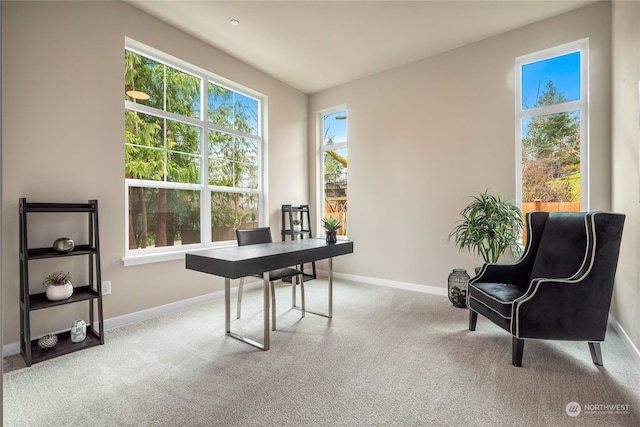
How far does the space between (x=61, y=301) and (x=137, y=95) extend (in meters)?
2.04

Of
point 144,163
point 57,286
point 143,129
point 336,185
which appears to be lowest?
point 57,286

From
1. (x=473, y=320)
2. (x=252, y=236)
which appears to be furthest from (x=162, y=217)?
(x=473, y=320)

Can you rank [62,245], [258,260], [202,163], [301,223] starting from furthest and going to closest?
[301,223]
[202,163]
[62,245]
[258,260]

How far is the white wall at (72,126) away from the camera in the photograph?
8.30 feet

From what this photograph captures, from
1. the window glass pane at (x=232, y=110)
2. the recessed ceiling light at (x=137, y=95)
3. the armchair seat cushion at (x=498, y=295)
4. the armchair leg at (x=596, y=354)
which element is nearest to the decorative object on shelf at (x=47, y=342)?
the recessed ceiling light at (x=137, y=95)

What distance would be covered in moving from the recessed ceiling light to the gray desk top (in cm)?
184

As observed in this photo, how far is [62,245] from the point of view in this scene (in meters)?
2.55

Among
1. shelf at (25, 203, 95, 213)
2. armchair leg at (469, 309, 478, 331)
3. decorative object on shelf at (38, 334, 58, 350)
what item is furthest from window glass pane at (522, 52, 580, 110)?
decorative object on shelf at (38, 334, 58, 350)

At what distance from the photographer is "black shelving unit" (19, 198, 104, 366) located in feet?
7.86

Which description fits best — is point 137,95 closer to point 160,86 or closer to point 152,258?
point 160,86

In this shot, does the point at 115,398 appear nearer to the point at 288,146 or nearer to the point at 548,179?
the point at 288,146

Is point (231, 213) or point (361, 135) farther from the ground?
point (361, 135)

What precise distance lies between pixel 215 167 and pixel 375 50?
7.91 feet

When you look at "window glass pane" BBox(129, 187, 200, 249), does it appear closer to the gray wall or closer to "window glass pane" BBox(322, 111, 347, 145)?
the gray wall
